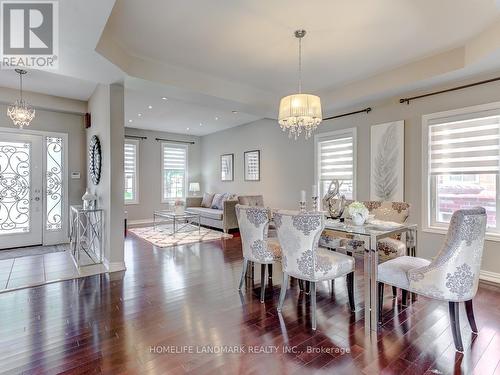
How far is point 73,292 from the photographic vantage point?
121 inches

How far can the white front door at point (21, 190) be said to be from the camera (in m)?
4.85

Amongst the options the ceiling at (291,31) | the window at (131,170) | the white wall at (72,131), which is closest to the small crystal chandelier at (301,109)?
the ceiling at (291,31)

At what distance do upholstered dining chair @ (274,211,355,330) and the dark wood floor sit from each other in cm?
30

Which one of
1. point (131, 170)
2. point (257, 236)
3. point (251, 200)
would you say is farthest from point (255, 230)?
point (131, 170)

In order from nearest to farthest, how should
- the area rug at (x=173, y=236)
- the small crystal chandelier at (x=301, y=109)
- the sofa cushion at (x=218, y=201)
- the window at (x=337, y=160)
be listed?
the small crystal chandelier at (x=301, y=109), the window at (x=337, y=160), the area rug at (x=173, y=236), the sofa cushion at (x=218, y=201)

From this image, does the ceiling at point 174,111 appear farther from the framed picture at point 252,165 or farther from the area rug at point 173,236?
the area rug at point 173,236

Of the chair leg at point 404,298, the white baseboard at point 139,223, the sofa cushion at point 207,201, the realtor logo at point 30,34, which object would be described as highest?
the realtor logo at point 30,34

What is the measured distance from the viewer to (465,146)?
3719 mm

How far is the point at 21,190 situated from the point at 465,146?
713cm

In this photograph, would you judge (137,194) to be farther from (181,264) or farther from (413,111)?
(413,111)

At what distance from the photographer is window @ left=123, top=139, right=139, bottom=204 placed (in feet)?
26.9

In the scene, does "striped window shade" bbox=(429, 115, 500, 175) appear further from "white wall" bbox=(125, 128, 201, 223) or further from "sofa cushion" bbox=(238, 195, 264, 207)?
"white wall" bbox=(125, 128, 201, 223)

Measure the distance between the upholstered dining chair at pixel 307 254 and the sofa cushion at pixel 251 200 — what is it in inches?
158

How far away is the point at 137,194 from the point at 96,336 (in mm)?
6626
